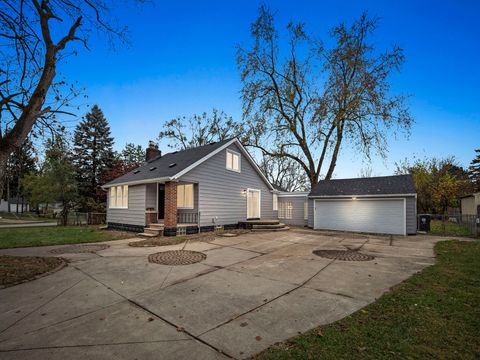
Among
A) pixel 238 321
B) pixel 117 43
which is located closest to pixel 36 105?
pixel 117 43

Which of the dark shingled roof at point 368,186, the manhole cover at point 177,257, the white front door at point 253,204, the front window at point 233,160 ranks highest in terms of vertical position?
the front window at point 233,160

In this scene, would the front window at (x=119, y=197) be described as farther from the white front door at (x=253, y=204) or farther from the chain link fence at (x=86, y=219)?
the white front door at (x=253, y=204)

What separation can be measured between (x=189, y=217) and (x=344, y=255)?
871cm

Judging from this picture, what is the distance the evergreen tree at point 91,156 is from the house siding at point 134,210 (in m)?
13.1

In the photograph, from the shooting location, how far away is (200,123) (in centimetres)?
3167

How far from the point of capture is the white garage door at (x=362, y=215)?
48.1 ft

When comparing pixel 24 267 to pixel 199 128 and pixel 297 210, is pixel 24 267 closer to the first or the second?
pixel 297 210

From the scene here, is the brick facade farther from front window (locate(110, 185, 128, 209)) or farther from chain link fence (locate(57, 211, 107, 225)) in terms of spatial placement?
chain link fence (locate(57, 211, 107, 225))

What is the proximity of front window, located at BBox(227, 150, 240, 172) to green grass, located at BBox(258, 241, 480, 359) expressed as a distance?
12029mm

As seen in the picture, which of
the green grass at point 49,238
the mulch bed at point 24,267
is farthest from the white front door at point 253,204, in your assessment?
the mulch bed at point 24,267

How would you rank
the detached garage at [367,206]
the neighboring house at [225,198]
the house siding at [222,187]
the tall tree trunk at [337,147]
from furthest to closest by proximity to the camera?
1. the tall tree trunk at [337,147]
2. the detached garage at [367,206]
3. the house siding at [222,187]
4. the neighboring house at [225,198]

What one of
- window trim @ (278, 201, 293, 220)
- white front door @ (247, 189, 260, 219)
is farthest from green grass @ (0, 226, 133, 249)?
window trim @ (278, 201, 293, 220)

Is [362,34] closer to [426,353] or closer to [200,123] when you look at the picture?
[200,123]

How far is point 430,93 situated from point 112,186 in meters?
24.2
